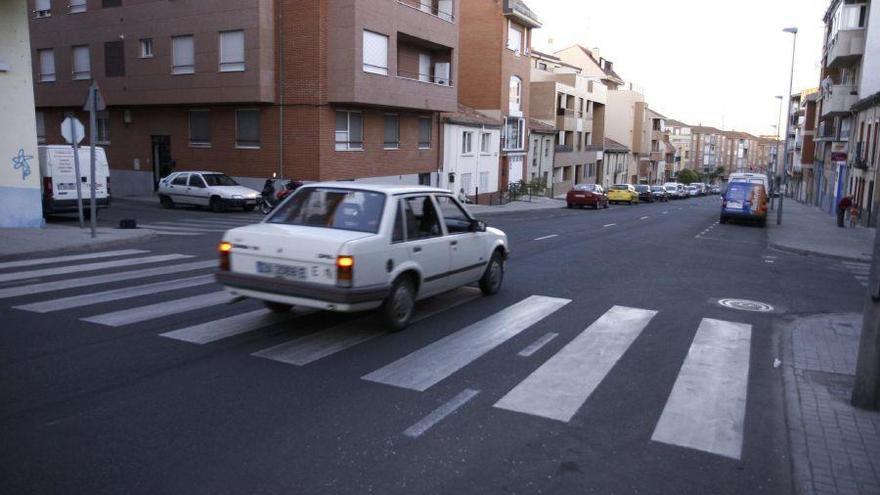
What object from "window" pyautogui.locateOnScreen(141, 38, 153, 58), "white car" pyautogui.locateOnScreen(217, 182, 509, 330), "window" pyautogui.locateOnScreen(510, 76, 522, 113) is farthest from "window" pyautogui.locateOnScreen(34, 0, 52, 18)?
"white car" pyautogui.locateOnScreen(217, 182, 509, 330)

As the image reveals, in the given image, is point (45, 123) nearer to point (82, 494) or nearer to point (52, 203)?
point (52, 203)

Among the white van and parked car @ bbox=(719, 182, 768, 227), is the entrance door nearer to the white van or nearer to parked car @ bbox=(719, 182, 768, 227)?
the white van

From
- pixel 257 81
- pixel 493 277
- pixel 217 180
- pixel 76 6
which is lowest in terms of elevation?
pixel 493 277

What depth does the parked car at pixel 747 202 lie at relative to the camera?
97.3 feet

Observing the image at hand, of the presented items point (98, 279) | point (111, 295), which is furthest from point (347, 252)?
point (98, 279)

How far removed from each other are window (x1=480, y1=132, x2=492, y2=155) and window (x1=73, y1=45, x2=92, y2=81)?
21.2 m

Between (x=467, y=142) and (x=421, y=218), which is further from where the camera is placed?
(x=467, y=142)

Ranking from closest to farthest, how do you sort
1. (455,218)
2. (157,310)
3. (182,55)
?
(157,310)
(455,218)
(182,55)

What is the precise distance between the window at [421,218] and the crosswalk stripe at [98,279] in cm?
492

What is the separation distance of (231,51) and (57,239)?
15908mm

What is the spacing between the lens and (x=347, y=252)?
266 inches

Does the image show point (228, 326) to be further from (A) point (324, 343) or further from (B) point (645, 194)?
(B) point (645, 194)

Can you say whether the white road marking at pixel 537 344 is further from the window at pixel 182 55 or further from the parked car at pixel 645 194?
the parked car at pixel 645 194

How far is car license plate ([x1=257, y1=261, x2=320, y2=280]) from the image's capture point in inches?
272
